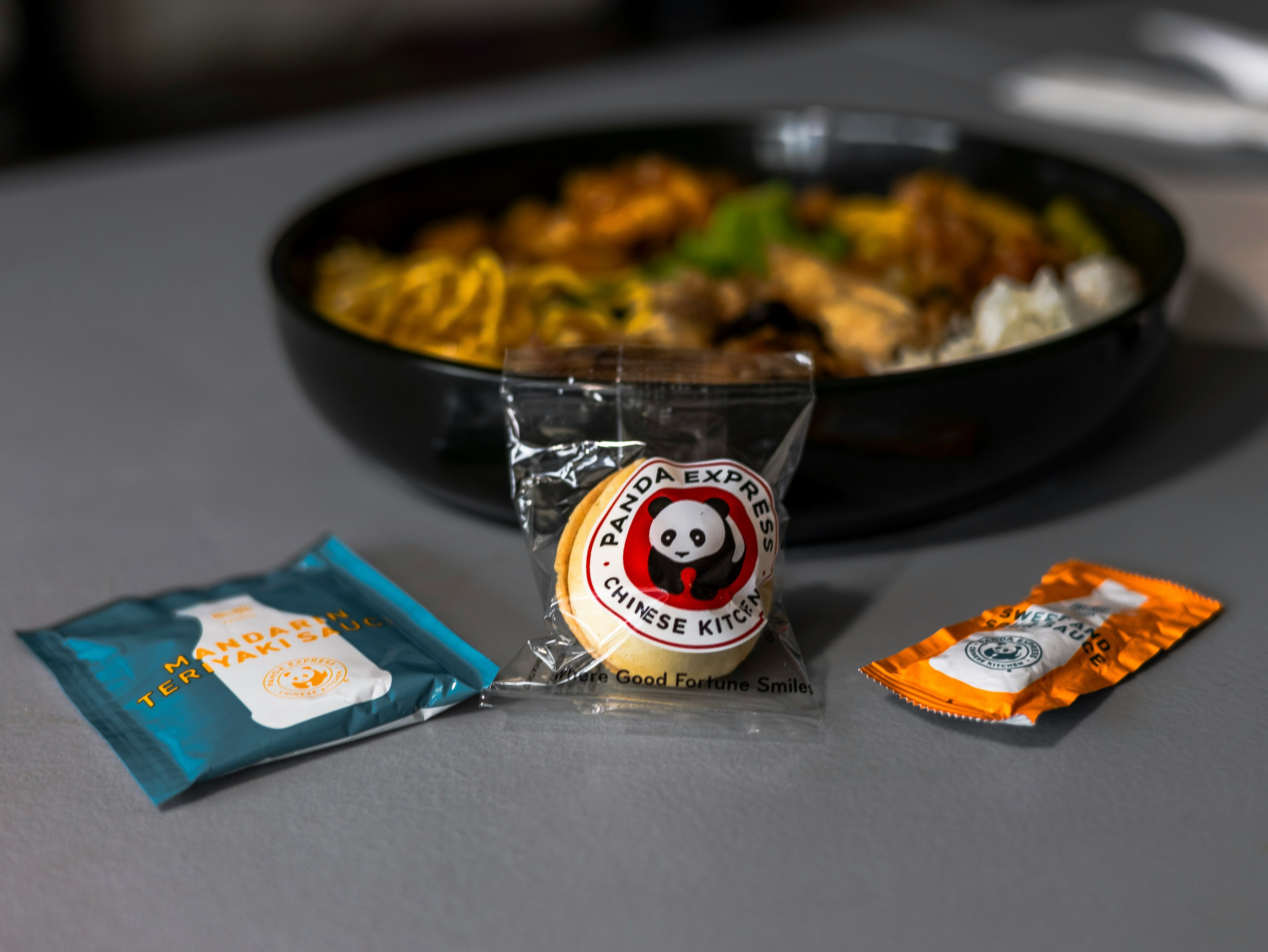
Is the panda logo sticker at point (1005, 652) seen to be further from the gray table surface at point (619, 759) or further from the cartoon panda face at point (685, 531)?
the cartoon panda face at point (685, 531)

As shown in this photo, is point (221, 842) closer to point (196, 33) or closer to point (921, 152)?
point (921, 152)

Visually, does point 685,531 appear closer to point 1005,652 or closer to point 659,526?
point 659,526

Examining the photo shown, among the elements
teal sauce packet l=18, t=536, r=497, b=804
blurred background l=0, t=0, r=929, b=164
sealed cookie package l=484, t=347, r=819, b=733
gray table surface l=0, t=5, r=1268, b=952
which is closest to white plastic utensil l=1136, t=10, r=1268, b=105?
gray table surface l=0, t=5, r=1268, b=952

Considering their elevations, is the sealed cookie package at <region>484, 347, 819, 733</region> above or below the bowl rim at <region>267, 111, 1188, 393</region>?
below

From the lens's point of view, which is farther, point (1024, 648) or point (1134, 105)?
point (1134, 105)

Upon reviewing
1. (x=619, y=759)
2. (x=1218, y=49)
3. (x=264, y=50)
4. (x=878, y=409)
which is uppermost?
(x=264, y=50)

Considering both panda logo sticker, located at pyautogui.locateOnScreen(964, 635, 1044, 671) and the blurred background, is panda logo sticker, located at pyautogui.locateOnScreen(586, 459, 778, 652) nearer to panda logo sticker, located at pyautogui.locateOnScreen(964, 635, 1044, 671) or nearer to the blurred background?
panda logo sticker, located at pyautogui.locateOnScreen(964, 635, 1044, 671)

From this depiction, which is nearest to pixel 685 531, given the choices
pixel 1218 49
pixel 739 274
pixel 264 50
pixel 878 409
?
pixel 878 409
